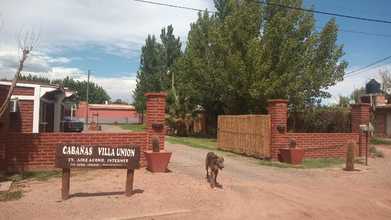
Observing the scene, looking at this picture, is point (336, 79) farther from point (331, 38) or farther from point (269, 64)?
point (269, 64)

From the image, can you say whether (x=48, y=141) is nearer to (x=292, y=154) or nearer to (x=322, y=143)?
(x=292, y=154)

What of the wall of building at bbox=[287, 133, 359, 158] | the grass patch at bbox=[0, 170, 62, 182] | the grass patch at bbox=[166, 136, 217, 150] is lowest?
the grass patch at bbox=[0, 170, 62, 182]

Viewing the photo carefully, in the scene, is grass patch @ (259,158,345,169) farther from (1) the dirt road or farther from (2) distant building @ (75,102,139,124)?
(2) distant building @ (75,102,139,124)

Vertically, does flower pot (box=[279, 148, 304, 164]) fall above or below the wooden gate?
below

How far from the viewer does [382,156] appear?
20953mm

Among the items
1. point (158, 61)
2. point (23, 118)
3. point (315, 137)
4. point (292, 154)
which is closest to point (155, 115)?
point (292, 154)

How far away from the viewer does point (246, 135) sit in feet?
65.1

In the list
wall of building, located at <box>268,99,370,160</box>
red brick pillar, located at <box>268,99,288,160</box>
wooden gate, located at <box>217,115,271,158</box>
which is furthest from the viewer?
wooden gate, located at <box>217,115,271,158</box>

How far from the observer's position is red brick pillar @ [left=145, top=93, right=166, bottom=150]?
1352 cm

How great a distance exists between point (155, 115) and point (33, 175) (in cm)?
376

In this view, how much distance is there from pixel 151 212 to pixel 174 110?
93.8ft

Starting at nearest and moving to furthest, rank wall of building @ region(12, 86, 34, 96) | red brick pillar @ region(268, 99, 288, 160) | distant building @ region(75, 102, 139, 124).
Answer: red brick pillar @ region(268, 99, 288, 160)
wall of building @ region(12, 86, 34, 96)
distant building @ region(75, 102, 139, 124)

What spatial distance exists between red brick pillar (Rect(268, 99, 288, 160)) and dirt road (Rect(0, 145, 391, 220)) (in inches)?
148

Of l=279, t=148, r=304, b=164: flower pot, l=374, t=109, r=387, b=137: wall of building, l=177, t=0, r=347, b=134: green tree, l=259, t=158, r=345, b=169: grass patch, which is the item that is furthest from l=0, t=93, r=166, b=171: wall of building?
l=374, t=109, r=387, b=137: wall of building
